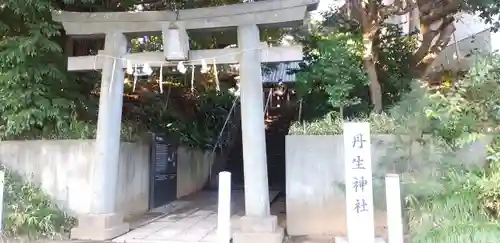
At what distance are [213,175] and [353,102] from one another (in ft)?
29.1

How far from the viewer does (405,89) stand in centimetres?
1052

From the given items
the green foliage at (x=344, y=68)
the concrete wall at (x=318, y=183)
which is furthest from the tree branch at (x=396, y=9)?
the concrete wall at (x=318, y=183)

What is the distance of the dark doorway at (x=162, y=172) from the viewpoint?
10461 millimetres

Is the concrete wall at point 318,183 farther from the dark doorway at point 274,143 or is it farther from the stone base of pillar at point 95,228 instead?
the dark doorway at point 274,143

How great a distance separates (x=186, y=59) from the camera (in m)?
7.39

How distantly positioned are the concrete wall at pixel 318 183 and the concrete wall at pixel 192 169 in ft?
18.9

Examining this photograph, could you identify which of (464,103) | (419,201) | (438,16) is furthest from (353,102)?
(438,16)

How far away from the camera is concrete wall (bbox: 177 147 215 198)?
1284 cm

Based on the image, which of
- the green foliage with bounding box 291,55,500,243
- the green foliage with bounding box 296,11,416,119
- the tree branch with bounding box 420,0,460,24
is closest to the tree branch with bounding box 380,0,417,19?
the tree branch with bounding box 420,0,460,24

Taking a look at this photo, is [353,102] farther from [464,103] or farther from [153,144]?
[153,144]

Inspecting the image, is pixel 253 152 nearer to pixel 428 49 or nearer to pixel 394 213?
pixel 394 213

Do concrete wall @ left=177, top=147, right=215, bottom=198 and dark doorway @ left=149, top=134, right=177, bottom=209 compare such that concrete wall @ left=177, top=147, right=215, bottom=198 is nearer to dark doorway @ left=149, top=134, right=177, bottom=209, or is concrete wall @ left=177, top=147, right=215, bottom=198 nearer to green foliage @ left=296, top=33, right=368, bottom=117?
dark doorway @ left=149, top=134, right=177, bottom=209

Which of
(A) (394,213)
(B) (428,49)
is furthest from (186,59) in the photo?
(B) (428,49)

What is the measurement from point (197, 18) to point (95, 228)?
386 cm
